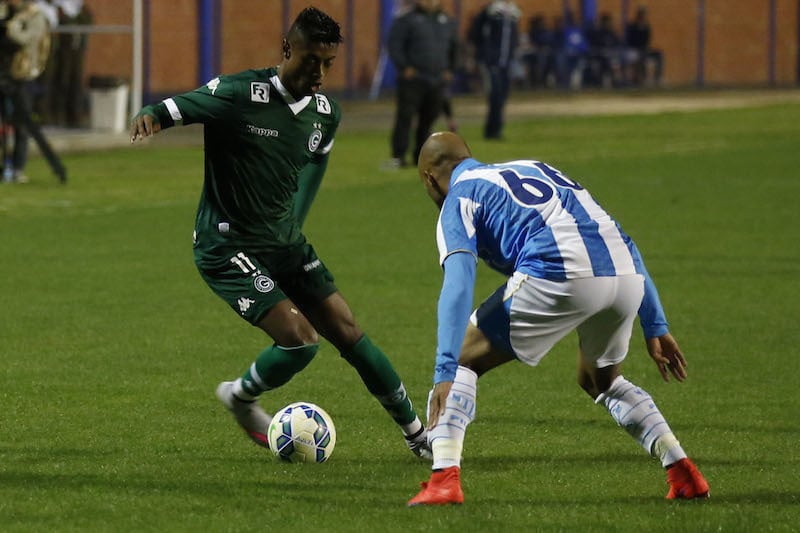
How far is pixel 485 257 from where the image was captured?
254 inches

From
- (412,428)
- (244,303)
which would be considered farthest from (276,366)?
(412,428)

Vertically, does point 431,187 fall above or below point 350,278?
above

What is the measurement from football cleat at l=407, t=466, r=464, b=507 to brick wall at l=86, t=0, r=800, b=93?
2612cm

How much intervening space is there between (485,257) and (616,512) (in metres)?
1.14

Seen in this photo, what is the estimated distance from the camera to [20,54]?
19078mm

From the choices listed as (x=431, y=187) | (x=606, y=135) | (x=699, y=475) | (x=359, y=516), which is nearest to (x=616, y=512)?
(x=699, y=475)

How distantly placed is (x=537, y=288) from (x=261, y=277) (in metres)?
1.47

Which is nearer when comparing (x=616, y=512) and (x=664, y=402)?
(x=616, y=512)

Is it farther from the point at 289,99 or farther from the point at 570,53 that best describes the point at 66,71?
the point at 289,99

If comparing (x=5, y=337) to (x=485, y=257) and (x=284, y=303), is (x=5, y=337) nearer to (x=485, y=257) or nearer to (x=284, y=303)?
(x=284, y=303)

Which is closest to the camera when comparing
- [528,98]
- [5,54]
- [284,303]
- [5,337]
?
[284,303]

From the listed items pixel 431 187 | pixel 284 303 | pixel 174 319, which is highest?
pixel 431 187

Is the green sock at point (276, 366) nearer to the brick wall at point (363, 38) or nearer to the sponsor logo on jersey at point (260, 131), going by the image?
the sponsor logo on jersey at point (260, 131)

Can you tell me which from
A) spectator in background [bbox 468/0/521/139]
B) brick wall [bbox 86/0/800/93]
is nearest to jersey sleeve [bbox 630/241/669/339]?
spectator in background [bbox 468/0/521/139]
